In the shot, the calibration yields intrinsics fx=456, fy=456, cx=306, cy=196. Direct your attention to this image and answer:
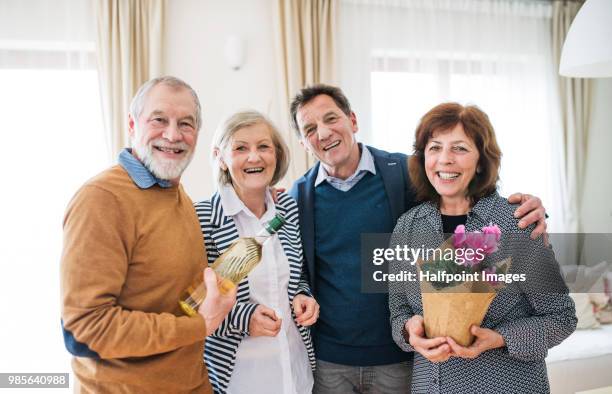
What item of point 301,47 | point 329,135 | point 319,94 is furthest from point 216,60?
point 329,135

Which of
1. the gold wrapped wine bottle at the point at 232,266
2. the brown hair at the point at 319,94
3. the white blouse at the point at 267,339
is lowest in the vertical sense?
the white blouse at the point at 267,339

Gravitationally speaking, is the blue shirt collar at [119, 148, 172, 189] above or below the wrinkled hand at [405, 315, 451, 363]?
above

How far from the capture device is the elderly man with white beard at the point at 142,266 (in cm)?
100

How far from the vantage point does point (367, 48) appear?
354 centimetres

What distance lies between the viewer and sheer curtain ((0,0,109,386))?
292 centimetres

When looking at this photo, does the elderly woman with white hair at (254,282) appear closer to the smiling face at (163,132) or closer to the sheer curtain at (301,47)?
the smiling face at (163,132)

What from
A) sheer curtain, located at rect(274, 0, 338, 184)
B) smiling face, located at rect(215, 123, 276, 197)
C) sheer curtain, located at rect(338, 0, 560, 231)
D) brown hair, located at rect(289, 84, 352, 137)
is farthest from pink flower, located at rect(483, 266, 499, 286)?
sheer curtain, located at rect(338, 0, 560, 231)

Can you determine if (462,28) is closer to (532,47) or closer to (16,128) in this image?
(532,47)

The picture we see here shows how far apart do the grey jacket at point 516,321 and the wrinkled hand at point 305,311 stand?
0.27 meters

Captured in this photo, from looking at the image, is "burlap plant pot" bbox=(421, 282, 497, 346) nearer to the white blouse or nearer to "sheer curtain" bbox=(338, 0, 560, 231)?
the white blouse

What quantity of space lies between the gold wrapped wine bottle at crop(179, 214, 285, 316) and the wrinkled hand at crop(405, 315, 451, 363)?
0.46 meters

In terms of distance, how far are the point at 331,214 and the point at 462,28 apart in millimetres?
2853

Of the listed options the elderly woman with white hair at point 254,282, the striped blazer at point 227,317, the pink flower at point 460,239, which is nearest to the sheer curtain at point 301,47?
the elderly woman with white hair at point 254,282

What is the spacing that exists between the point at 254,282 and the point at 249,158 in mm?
397
